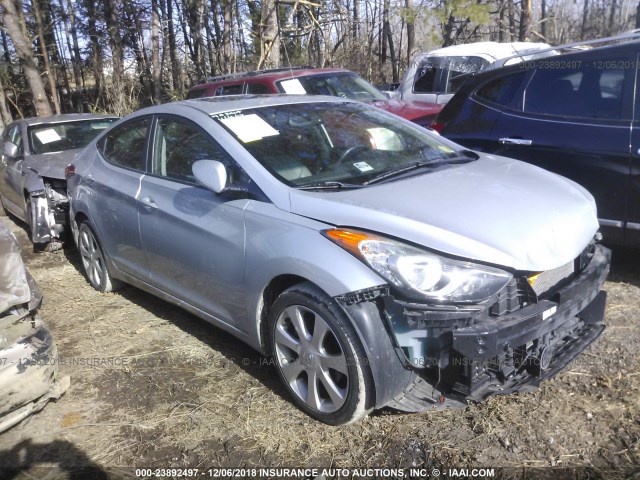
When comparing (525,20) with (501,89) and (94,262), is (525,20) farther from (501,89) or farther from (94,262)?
(94,262)

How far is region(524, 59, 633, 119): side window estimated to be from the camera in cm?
412

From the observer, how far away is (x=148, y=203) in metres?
3.85

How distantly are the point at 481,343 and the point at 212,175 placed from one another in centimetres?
167

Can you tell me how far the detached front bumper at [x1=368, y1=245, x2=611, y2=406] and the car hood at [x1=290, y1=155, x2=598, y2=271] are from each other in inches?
8.6

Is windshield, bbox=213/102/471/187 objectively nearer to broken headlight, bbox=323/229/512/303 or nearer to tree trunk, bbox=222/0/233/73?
broken headlight, bbox=323/229/512/303

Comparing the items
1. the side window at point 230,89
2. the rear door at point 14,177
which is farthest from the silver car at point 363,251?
the side window at point 230,89

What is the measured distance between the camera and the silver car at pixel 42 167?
6238mm

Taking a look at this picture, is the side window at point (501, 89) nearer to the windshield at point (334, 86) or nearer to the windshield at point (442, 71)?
the windshield at point (334, 86)

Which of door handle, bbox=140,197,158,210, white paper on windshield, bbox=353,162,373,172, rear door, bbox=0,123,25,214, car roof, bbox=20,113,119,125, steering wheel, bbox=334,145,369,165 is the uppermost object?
steering wheel, bbox=334,145,369,165

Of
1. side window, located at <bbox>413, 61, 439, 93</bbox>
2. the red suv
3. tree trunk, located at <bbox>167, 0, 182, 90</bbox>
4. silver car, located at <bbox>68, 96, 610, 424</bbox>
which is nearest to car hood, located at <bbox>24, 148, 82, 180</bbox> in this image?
the red suv

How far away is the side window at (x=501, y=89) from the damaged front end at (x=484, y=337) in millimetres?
2319

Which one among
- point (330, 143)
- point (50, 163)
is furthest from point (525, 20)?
point (330, 143)

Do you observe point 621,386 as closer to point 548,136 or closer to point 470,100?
point 548,136

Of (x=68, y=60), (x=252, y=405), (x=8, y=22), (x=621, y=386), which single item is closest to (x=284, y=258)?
(x=252, y=405)
